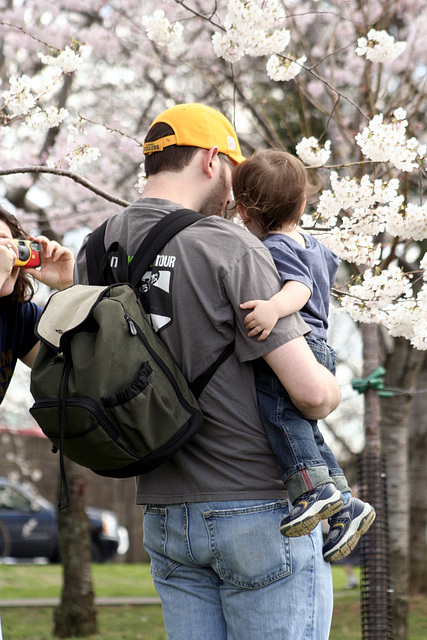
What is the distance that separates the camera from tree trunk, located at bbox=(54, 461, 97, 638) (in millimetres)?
6078

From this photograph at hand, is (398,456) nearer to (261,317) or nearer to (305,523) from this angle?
(305,523)

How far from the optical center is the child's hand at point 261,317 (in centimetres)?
147

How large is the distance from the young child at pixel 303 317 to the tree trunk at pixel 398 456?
4.40 m

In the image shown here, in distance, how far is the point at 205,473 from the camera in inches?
61.2

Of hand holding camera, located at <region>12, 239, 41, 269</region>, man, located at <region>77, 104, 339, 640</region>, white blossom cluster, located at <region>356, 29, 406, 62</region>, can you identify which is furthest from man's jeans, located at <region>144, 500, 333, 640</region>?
white blossom cluster, located at <region>356, 29, 406, 62</region>

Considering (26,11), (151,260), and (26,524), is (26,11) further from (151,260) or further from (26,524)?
(26,524)

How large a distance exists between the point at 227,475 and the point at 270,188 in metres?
0.73

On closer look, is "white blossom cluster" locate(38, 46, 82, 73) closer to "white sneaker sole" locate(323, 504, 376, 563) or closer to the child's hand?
the child's hand

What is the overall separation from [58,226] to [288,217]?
575 cm

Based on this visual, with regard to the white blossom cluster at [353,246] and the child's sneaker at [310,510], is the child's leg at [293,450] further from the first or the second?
the white blossom cluster at [353,246]

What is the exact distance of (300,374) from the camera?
4.95 feet

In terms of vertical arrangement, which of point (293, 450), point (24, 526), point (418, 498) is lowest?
point (24, 526)

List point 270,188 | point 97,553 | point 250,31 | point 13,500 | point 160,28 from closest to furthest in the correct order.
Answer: point 270,188 → point 250,31 → point 160,28 → point 13,500 → point 97,553

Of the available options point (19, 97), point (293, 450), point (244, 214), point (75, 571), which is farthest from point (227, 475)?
point (75, 571)
